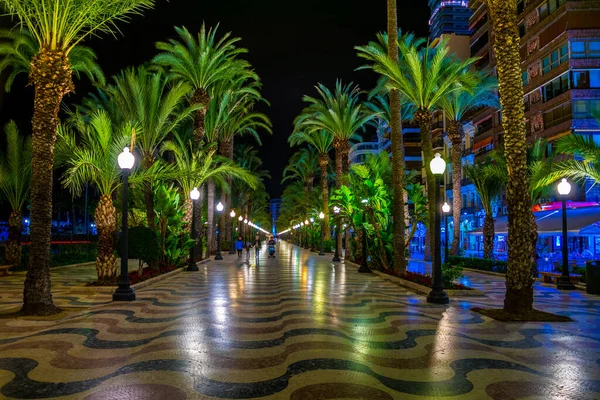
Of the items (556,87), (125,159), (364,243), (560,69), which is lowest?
(364,243)

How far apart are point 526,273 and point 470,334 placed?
109 inches

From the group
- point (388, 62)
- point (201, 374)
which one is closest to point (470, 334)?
point (201, 374)

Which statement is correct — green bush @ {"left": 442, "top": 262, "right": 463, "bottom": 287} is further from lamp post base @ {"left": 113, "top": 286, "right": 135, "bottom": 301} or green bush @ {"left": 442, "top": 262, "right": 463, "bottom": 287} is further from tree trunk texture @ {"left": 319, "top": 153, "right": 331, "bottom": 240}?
tree trunk texture @ {"left": 319, "top": 153, "right": 331, "bottom": 240}

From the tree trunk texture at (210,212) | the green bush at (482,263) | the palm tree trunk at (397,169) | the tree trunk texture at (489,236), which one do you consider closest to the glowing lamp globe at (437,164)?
the palm tree trunk at (397,169)

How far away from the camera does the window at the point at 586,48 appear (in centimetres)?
3625

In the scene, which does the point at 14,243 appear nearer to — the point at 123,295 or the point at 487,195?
the point at 123,295

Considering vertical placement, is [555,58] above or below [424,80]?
above

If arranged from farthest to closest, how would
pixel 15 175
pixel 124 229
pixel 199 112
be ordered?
pixel 199 112 < pixel 15 175 < pixel 124 229

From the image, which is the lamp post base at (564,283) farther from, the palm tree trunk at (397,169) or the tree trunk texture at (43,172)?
the tree trunk texture at (43,172)

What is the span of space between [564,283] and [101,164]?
1618 cm

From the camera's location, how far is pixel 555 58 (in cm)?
3906

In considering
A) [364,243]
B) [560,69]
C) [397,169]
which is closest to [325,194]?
[560,69]

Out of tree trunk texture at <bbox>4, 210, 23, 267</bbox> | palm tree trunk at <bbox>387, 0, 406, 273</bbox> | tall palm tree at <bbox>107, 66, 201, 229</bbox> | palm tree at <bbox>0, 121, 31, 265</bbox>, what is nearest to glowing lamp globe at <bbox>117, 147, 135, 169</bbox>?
tall palm tree at <bbox>107, 66, 201, 229</bbox>

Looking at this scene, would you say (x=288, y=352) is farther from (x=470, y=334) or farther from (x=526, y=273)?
(x=526, y=273)
